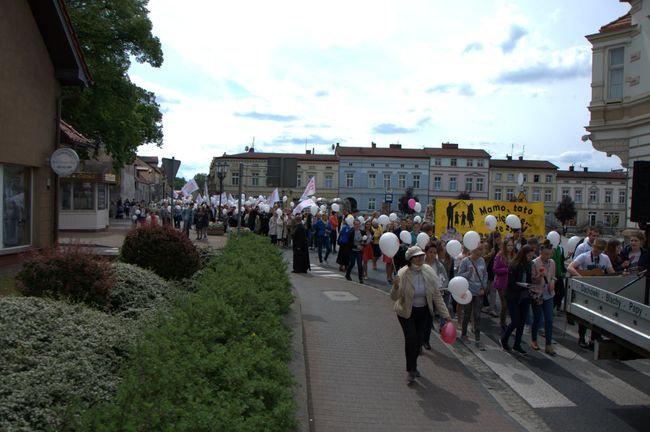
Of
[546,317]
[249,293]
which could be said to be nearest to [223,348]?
[249,293]

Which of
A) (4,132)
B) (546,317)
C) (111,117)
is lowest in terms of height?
(546,317)

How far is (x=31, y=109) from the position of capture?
13398 millimetres

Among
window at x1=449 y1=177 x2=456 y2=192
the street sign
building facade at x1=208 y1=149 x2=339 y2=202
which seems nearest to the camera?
the street sign

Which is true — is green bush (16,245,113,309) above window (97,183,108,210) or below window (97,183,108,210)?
below

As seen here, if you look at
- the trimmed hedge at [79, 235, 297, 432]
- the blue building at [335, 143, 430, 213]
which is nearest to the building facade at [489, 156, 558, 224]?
the blue building at [335, 143, 430, 213]

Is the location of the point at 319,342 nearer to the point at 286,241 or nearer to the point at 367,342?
the point at 367,342

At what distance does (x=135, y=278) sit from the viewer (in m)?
8.53

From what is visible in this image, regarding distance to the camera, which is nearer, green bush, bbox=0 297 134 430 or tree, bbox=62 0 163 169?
green bush, bbox=0 297 134 430

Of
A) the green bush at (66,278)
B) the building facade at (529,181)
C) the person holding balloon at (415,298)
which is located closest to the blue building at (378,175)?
the building facade at (529,181)

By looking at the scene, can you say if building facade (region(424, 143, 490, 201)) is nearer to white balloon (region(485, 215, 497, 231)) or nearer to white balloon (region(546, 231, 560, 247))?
white balloon (region(485, 215, 497, 231))

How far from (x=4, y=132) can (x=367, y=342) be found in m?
8.83

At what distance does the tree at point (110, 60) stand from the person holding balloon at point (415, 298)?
70.0ft

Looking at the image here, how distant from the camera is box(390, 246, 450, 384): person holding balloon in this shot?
729cm

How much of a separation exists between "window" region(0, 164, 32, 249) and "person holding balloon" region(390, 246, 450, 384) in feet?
31.7
